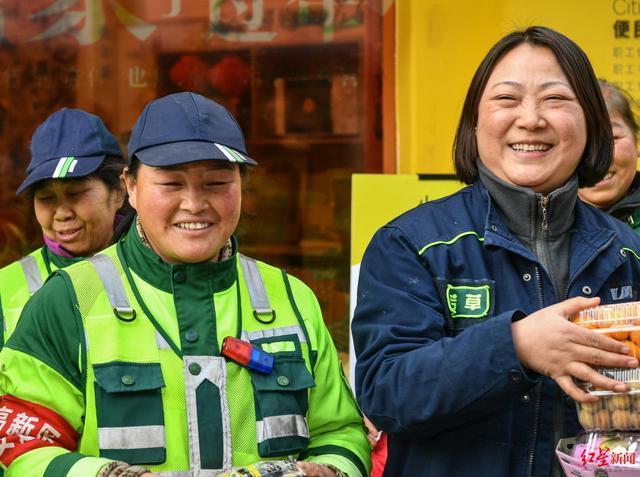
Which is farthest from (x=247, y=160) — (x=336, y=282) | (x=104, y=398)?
(x=336, y=282)

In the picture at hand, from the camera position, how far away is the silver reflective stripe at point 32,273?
327 centimetres

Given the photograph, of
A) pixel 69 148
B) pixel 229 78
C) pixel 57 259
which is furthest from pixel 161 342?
pixel 229 78

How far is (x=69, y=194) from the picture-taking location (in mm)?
3404

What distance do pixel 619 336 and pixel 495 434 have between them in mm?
369

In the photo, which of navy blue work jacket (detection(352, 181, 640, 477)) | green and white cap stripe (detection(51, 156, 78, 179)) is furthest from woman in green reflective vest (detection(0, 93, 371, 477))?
green and white cap stripe (detection(51, 156, 78, 179))

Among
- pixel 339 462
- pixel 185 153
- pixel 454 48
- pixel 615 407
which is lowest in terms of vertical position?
pixel 339 462

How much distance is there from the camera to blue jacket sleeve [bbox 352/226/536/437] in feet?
6.82

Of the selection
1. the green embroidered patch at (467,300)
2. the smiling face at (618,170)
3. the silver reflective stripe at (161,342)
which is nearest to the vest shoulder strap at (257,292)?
the silver reflective stripe at (161,342)

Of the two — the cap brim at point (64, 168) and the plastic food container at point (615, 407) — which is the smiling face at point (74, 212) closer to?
the cap brim at point (64, 168)

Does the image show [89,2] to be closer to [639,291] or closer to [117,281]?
[117,281]

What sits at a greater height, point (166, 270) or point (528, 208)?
point (528, 208)

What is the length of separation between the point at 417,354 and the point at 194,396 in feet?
1.82

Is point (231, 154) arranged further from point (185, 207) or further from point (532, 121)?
point (532, 121)

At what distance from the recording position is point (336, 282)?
5262 millimetres
